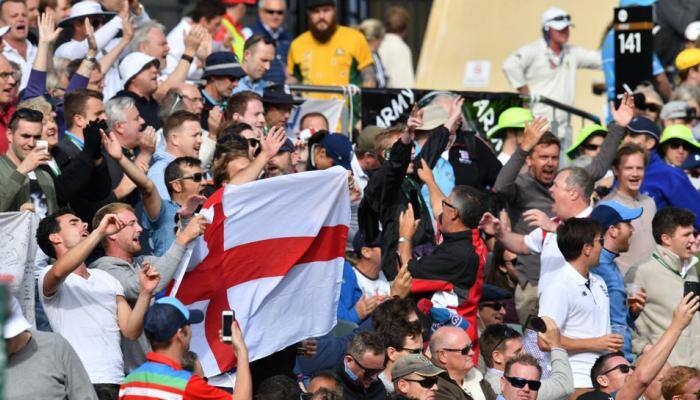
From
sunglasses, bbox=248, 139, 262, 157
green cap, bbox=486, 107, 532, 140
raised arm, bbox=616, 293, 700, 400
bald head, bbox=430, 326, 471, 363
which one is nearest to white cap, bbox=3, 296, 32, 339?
bald head, bbox=430, 326, 471, 363

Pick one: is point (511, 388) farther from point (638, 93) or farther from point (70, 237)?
point (638, 93)

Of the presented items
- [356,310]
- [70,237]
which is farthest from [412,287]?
[70,237]

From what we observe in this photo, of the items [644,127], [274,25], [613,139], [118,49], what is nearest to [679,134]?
[644,127]

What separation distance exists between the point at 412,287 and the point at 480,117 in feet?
15.9

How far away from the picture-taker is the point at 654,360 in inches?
415

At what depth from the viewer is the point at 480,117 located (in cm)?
1592

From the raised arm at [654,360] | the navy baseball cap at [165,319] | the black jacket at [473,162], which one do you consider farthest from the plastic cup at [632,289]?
the navy baseball cap at [165,319]

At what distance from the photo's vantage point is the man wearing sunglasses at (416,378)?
32.6 feet

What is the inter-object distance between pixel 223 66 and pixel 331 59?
123 inches

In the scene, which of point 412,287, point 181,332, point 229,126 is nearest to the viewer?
point 181,332

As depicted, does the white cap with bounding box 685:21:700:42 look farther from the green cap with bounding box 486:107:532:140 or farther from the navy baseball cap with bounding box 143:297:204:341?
the navy baseball cap with bounding box 143:297:204:341

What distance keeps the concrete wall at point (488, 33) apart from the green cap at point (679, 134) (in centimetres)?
691

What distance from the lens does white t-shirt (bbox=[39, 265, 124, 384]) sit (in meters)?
9.47

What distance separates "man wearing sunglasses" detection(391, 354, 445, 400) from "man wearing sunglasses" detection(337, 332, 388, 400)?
224 mm
